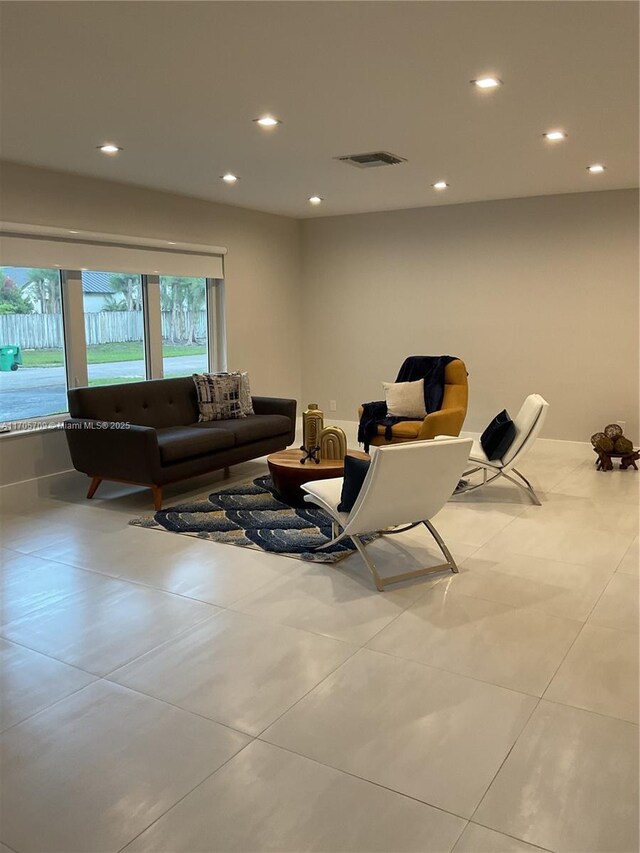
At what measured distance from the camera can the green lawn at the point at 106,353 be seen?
540 cm

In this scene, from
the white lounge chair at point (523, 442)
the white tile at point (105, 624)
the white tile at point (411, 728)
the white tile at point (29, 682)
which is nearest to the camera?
the white tile at point (411, 728)

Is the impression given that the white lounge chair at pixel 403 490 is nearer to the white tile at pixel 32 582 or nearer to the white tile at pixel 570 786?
the white tile at pixel 570 786

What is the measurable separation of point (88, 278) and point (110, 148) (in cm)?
146

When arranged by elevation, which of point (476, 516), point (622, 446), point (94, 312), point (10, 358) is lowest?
point (476, 516)

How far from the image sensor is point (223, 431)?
215 inches

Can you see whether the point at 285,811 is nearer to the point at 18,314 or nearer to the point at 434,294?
the point at 18,314

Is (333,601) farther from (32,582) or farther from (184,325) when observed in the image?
(184,325)

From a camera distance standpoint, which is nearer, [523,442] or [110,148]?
[110,148]

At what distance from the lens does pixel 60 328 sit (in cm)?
561

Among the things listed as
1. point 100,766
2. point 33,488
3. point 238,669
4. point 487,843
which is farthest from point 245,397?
point 487,843

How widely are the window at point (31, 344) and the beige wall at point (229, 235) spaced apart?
345mm

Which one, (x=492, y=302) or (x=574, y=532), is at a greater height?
(x=492, y=302)

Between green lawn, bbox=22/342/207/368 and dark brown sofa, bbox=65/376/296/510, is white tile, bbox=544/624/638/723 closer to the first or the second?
dark brown sofa, bbox=65/376/296/510

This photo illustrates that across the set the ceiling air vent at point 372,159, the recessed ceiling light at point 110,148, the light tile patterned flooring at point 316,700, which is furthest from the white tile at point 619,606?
the recessed ceiling light at point 110,148
